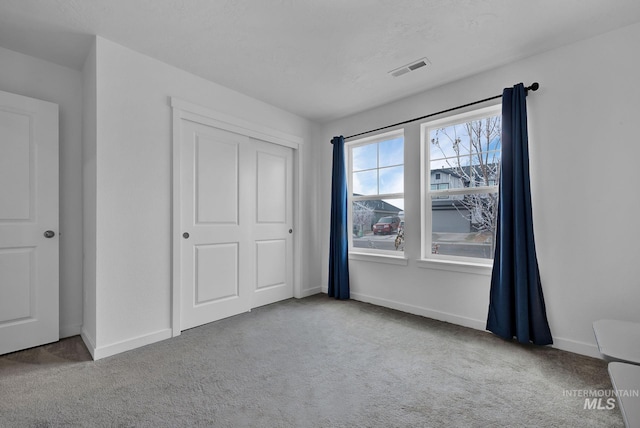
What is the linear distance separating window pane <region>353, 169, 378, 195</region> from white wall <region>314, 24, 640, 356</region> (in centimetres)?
148

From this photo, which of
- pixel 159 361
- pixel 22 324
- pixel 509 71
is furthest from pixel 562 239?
pixel 22 324

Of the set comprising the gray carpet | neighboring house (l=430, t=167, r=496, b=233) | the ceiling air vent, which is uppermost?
the ceiling air vent

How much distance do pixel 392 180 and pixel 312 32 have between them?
197 centimetres

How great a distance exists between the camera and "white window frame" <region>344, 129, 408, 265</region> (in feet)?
11.6

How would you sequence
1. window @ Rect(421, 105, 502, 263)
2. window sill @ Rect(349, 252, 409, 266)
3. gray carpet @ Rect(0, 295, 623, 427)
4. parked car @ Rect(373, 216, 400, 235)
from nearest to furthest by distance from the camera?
gray carpet @ Rect(0, 295, 623, 427)
window @ Rect(421, 105, 502, 263)
window sill @ Rect(349, 252, 409, 266)
parked car @ Rect(373, 216, 400, 235)

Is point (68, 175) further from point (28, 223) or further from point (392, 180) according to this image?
point (392, 180)

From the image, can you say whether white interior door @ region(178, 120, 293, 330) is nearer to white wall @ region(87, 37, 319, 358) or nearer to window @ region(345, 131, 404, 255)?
white wall @ region(87, 37, 319, 358)

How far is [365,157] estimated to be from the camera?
3.99 meters

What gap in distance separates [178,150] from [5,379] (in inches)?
79.5

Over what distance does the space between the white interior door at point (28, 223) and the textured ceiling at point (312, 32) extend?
62 cm

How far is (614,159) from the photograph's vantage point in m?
2.21

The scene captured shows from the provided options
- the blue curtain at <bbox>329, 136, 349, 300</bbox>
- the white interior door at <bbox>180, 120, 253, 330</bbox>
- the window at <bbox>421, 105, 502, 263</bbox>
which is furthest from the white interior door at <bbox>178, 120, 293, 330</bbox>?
the window at <bbox>421, 105, 502, 263</bbox>

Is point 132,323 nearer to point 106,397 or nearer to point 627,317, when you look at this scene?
point 106,397

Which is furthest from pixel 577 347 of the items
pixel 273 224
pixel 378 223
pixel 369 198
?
pixel 273 224
